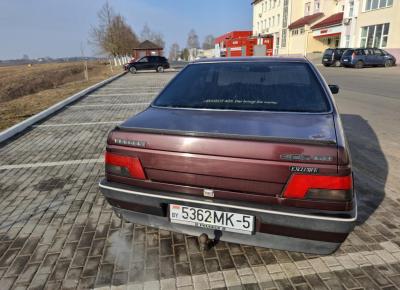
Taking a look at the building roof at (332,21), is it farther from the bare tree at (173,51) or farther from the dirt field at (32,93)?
the bare tree at (173,51)

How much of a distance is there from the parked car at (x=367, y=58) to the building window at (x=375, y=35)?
3.35m

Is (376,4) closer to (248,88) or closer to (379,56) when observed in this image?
(379,56)

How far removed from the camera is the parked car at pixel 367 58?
77.5 ft

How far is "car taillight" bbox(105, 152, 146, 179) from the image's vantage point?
2266 millimetres

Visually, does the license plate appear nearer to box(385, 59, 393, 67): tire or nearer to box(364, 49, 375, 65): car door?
box(364, 49, 375, 65): car door

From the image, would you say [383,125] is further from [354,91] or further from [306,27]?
[306,27]

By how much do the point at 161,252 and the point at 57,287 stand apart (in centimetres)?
85

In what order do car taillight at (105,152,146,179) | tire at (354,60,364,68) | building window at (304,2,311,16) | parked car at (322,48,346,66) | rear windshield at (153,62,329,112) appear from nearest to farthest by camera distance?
car taillight at (105,152,146,179), rear windshield at (153,62,329,112), tire at (354,60,364,68), parked car at (322,48,346,66), building window at (304,2,311,16)

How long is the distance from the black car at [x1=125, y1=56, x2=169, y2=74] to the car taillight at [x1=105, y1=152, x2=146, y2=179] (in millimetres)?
26988

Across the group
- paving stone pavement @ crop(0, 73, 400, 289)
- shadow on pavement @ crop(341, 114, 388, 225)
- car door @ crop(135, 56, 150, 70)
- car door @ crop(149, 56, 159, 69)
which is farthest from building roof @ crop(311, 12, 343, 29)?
paving stone pavement @ crop(0, 73, 400, 289)

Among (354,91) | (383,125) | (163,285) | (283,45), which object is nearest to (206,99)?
(163,285)

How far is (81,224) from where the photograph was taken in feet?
10.0

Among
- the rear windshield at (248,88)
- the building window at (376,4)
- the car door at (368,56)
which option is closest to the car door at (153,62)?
the car door at (368,56)

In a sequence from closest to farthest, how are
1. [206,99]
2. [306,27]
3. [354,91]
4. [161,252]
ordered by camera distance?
[161,252], [206,99], [354,91], [306,27]
